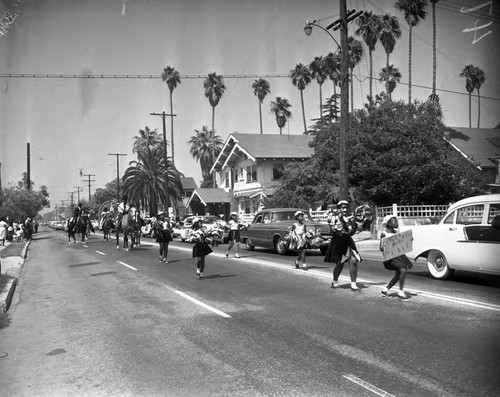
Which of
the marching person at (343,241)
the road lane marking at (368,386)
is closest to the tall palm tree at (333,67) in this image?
the marching person at (343,241)

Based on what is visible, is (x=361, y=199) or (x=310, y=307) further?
(x=361, y=199)

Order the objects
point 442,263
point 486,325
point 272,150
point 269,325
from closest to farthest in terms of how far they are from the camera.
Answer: point 486,325 → point 269,325 → point 442,263 → point 272,150

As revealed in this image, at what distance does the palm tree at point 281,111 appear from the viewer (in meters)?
72.8

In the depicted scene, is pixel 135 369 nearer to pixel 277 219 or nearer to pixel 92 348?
pixel 92 348

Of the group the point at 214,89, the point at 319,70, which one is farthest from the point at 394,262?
the point at 214,89

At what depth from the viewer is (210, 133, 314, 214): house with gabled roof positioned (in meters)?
42.6

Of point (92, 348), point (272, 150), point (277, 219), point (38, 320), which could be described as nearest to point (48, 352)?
point (92, 348)

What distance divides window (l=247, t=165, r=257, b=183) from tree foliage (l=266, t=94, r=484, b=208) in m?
16.0

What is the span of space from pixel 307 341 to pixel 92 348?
279 centimetres

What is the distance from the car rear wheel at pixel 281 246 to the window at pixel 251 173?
82.5 ft

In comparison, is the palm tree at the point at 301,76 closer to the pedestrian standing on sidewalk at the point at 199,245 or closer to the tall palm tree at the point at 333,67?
the tall palm tree at the point at 333,67

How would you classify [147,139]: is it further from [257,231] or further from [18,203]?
[257,231]

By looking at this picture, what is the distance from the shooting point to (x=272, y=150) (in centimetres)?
4359

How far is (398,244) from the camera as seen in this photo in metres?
8.80
